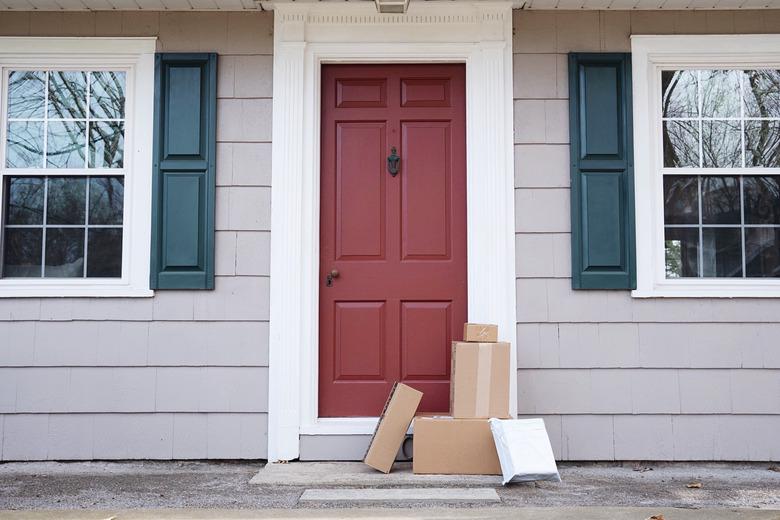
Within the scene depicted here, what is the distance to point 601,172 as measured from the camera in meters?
4.55

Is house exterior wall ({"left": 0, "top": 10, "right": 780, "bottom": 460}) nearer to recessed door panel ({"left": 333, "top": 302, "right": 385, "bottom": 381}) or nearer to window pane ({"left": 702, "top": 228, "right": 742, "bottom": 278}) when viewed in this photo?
window pane ({"left": 702, "top": 228, "right": 742, "bottom": 278})

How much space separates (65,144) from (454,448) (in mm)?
2877

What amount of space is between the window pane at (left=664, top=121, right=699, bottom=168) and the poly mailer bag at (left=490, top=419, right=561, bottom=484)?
5.89ft

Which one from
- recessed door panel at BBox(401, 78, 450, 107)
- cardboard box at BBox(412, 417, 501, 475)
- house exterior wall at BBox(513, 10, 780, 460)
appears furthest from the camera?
recessed door panel at BBox(401, 78, 450, 107)

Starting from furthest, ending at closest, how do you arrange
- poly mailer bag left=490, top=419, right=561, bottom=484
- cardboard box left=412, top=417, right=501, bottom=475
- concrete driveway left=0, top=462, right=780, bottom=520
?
cardboard box left=412, top=417, right=501, bottom=475 → poly mailer bag left=490, top=419, right=561, bottom=484 → concrete driveway left=0, top=462, right=780, bottom=520

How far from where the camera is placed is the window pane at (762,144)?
15.2 feet

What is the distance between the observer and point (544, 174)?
4586 millimetres

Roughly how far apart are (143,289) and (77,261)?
0.45 m

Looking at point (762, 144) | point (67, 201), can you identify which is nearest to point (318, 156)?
point (67, 201)

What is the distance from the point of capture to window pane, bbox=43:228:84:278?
461 centimetres

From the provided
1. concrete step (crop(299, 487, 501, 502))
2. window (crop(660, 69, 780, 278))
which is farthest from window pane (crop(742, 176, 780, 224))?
concrete step (crop(299, 487, 501, 502))

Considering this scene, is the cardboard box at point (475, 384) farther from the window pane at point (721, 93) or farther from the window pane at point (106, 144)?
the window pane at point (106, 144)

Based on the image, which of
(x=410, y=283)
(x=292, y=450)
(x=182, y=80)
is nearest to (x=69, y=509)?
(x=292, y=450)

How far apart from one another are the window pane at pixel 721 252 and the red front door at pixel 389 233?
1.42m
